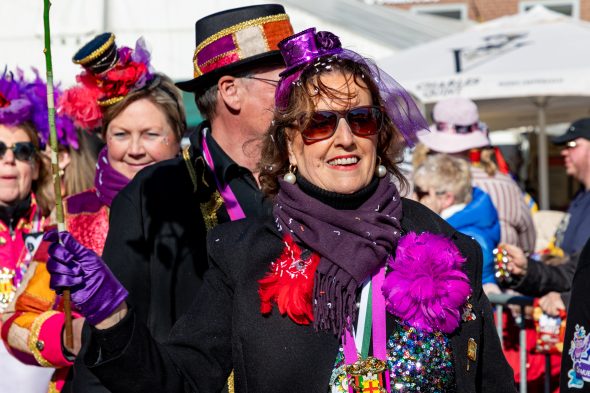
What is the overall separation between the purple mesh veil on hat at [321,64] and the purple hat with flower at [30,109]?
2535 mm

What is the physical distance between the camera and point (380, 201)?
9.25 ft

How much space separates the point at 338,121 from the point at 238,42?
1.10 meters

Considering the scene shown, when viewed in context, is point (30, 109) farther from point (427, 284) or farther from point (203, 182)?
point (427, 284)

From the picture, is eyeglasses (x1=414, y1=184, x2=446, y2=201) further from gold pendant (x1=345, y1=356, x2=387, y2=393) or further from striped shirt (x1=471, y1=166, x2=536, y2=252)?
gold pendant (x1=345, y1=356, x2=387, y2=393)

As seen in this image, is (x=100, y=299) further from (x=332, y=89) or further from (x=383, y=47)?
(x=383, y=47)

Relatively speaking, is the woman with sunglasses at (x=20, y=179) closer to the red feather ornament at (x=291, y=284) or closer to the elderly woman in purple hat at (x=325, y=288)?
the elderly woman in purple hat at (x=325, y=288)

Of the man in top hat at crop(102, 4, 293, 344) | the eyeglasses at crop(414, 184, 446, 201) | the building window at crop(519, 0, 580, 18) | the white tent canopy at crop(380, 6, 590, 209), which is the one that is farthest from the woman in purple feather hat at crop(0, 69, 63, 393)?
the building window at crop(519, 0, 580, 18)

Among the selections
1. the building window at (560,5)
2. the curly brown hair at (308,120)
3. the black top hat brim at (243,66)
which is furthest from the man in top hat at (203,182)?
the building window at (560,5)

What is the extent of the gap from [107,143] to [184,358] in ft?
7.01

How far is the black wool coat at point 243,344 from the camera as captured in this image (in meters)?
2.57

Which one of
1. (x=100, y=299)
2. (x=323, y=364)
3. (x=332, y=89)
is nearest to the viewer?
(x=100, y=299)

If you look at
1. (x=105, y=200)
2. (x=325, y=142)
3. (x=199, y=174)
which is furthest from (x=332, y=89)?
(x=105, y=200)

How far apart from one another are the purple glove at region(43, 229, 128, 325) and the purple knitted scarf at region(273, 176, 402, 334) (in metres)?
0.51

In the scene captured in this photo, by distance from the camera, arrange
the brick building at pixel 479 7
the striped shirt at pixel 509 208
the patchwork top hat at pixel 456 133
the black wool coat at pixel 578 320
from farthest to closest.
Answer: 1. the brick building at pixel 479 7
2. the patchwork top hat at pixel 456 133
3. the striped shirt at pixel 509 208
4. the black wool coat at pixel 578 320
